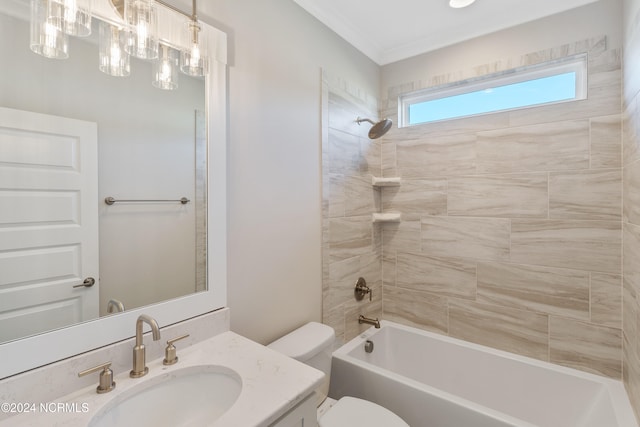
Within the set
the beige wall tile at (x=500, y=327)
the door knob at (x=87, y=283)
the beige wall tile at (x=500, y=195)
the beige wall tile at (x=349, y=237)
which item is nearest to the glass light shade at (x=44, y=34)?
the door knob at (x=87, y=283)

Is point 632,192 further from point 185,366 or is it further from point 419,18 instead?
point 185,366

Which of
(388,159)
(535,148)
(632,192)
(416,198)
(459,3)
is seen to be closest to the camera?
(632,192)

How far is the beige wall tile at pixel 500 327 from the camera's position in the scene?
190 centimetres

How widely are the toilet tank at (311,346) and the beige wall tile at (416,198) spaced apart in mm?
1177

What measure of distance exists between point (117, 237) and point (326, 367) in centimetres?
125

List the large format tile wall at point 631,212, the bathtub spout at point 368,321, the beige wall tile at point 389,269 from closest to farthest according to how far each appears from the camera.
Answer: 1. the large format tile wall at point 631,212
2. the bathtub spout at point 368,321
3. the beige wall tile at point 389,269

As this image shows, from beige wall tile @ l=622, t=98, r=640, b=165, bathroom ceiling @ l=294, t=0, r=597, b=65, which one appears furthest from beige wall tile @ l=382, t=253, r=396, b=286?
bathroom ceiling @ l=294, t=0, r=597, b=65

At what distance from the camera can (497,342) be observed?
6.66 ft

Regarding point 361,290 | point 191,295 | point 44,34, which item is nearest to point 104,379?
point 191,295

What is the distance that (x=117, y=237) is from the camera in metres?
1.06

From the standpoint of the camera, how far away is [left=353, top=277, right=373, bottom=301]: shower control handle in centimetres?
219

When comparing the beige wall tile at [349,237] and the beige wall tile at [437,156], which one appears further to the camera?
the beige wall tile at [437,156]

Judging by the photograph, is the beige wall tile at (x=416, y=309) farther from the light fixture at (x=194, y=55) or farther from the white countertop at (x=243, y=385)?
the light fixture at (x=194, y=55)

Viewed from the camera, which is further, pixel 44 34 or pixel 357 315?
pixel 357 315
